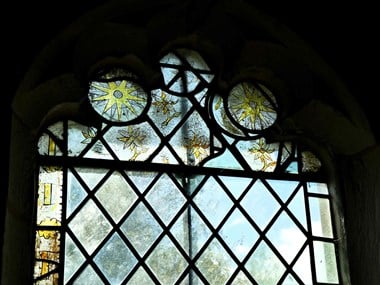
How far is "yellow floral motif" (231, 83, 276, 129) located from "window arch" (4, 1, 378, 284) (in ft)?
0.07

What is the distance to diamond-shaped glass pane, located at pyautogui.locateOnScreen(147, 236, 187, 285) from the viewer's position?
3396mm

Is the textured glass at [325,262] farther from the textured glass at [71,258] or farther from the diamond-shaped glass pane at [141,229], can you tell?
the textured glass at [71,258]

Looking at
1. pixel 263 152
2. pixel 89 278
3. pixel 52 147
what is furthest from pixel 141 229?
pixel 263 152

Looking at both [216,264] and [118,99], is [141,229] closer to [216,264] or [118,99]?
[216,264]

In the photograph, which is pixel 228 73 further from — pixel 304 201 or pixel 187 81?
pixel 304 201

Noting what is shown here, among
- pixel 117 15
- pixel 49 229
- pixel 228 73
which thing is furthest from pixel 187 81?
pixel 49 229

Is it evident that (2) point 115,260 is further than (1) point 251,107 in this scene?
No

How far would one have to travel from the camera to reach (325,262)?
12.0 feet

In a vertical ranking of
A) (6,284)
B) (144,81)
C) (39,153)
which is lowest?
(6,284)

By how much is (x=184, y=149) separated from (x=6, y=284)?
102cm

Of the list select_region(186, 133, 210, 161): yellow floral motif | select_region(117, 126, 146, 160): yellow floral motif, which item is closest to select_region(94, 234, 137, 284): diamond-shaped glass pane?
select_region(117, 126, 146, 160): yellow floral motif

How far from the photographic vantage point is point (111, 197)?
3.48m

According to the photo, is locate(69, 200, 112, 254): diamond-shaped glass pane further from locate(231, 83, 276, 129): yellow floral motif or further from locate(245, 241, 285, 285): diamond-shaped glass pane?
locate(231, 83, 276, 129): yellow floral motif

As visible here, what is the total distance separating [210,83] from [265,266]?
867mm
